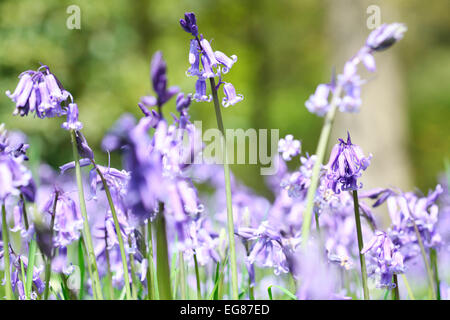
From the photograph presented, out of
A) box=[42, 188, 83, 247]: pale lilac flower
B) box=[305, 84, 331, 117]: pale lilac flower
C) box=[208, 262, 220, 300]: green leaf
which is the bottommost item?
box=[208, 262, 220, 300]: green leaf

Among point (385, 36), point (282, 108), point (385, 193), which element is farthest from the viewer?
point (282, 108)

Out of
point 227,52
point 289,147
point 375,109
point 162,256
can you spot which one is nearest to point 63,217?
point 162,256

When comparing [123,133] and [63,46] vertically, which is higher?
[63,46]

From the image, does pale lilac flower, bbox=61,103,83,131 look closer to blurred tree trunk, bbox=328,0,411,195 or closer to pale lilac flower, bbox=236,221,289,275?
pale lilac flower, bbox=236,221,289,275

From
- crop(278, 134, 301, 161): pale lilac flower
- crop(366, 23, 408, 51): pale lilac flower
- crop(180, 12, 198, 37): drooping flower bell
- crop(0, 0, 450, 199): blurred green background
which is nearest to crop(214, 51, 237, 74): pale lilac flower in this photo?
crop(180, 12, 198, 37): drooping flower bell

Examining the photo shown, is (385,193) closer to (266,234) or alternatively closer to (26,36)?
(266,234)

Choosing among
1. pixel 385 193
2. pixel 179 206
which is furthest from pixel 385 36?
pixel 385 193

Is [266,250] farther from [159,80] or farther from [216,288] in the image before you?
[159,80]
